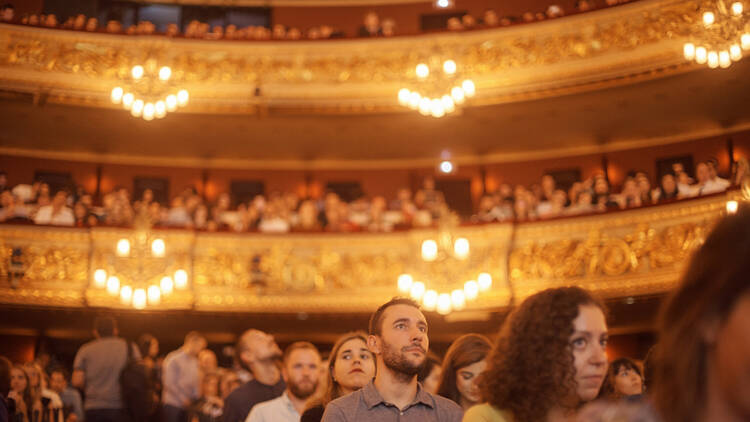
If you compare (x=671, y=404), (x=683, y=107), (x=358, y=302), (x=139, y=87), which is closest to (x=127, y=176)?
(x=139, y=87)

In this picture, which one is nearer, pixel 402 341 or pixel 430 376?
pixel 402 341

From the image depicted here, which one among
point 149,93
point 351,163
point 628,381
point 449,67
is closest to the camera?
point 628,381

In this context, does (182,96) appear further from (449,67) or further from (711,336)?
(711,336)

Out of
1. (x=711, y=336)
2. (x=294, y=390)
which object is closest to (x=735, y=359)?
(x=711, y=336)

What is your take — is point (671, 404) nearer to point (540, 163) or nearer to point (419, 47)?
point (419, 47)

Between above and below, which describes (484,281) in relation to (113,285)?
below

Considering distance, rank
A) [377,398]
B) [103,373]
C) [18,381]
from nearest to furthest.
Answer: [377,398]
[18,381]
[103,373]

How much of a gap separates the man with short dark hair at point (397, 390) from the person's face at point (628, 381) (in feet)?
4.11

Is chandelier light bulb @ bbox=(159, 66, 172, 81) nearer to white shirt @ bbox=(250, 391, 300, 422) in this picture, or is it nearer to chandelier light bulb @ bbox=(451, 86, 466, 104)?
chandelier light bulb @ bbox=(451, 86, 466, 104)

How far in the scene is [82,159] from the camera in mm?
14367

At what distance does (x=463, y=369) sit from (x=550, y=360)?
1.60 m

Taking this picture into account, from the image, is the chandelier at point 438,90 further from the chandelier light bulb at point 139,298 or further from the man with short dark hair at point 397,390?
the man with short dark hair at point 397,390

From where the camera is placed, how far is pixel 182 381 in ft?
22.3

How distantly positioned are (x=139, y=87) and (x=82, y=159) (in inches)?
131
